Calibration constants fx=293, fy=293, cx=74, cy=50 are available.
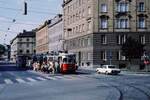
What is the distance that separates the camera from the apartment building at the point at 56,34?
8469 cm

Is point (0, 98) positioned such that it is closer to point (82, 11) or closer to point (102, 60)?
point (102, 60)

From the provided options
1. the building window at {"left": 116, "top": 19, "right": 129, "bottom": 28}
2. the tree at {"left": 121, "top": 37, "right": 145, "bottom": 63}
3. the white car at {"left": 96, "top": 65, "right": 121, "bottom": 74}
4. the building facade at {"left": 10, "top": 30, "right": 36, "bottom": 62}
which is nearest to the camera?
the white car at {"left": 96, "top": 65, "right": 121, "bottom": 74}

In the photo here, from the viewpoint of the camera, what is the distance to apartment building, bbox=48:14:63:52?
84.7 metres

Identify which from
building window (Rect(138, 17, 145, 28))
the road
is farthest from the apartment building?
the road

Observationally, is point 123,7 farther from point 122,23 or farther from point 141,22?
point 141,22

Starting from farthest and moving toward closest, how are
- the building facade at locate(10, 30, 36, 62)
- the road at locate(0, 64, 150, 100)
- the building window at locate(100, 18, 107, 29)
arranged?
the building facade at locate(10, 30, 36, 62)
the building window at locate(100, 18, 107, 29)
the road at locate(0, 64, 150, 100)

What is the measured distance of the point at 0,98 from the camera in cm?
1419

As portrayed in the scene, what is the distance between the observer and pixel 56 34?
296 ft

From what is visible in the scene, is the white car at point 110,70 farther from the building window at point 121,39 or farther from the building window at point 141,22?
the building window at point 141,22

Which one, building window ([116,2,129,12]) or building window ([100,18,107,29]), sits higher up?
building window ([116,2,129,12])

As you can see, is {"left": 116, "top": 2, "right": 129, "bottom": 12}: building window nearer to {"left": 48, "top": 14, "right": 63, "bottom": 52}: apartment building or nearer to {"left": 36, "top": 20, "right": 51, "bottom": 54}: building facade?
{"left": 48, "top": 14, "right": 63, "bottom": 52}: apartment building

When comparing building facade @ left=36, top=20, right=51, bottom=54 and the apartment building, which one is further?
building facade @ left=36, top=20, right=51, bottom=54

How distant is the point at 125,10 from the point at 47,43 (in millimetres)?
52052

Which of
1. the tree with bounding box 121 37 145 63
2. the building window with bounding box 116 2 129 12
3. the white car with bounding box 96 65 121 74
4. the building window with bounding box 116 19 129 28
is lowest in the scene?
the white car with bounding box 96 65 121 74
